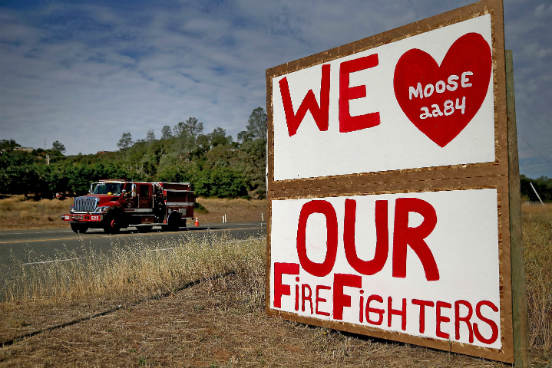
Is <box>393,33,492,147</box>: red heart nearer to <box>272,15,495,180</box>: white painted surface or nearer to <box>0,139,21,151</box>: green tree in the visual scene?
<box>272,15,495,180</box>: white painted surface

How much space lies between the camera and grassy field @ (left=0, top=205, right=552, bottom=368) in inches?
136


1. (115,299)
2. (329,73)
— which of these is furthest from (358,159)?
(115,299)

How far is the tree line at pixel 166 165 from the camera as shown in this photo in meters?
42.8

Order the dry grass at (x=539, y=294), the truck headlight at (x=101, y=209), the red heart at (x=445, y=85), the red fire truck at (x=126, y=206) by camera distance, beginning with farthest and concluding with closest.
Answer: the red fire truck at (x=126, y=206)
the truck headlight at (x=101, y=209)
the dry grass at (x=539, y=294)
the red heart at (x=445, y=85)

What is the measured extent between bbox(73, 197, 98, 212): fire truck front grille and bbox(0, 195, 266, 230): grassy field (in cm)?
837

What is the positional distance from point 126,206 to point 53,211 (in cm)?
1890

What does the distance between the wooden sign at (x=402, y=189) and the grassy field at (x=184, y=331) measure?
0.23 metres

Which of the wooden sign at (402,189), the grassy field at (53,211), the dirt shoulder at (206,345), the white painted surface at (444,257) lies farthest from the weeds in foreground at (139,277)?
the grassy field at (53,211)

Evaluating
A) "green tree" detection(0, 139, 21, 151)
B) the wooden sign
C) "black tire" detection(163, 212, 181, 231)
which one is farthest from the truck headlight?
"green tree" detection(0, 139, 21, 151)

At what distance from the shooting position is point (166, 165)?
78812mm

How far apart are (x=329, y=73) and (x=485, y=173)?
1770mm

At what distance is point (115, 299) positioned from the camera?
18.4 feet

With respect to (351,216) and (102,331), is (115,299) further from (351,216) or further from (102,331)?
(351,216)

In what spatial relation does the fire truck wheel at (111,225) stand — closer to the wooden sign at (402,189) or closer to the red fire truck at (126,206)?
the red fire truck at (126,206)
